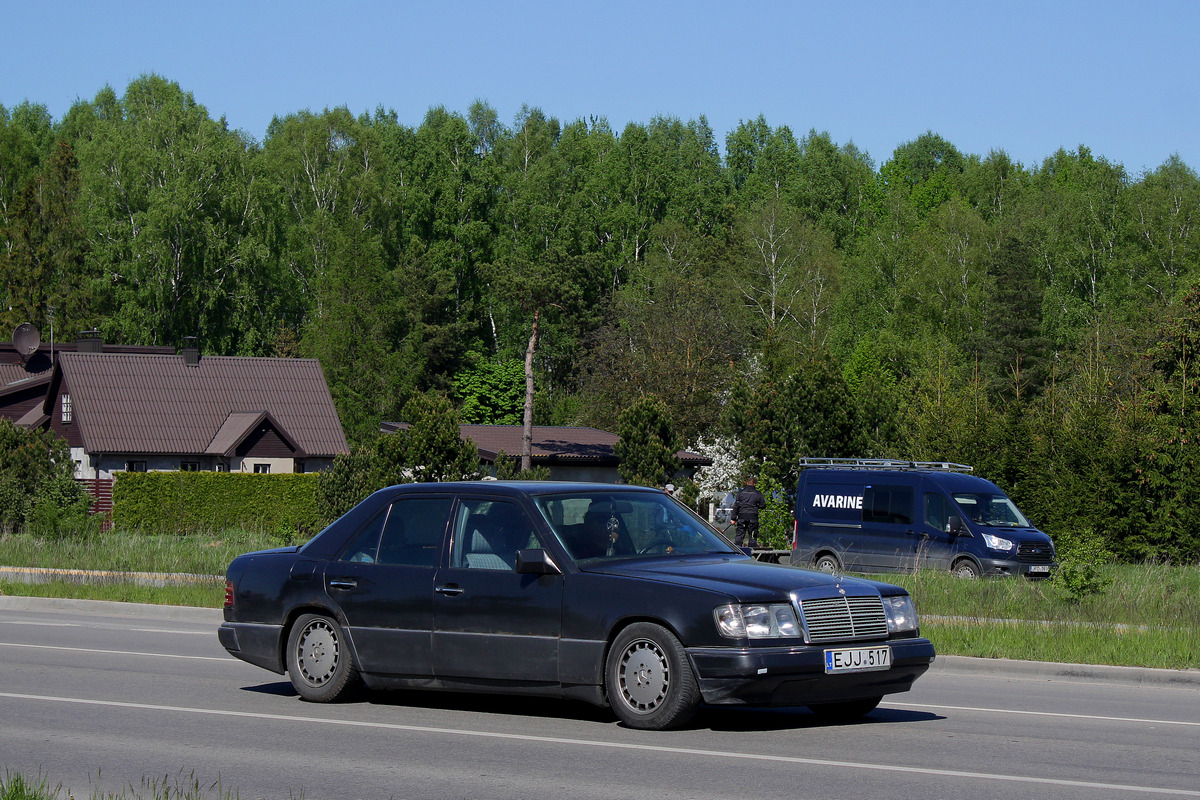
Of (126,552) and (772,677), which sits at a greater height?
(772,677)

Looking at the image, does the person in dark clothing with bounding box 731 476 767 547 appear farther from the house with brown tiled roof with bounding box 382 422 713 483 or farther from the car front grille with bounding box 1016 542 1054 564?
the house with brown tiled roof with bounding box 382 422 713 483

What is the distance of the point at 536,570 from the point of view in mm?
9234

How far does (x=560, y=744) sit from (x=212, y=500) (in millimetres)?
38205

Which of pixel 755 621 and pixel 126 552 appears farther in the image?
pixel 126 552

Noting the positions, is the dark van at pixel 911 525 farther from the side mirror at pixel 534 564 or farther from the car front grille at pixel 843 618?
the side mirror at pixel 534 564

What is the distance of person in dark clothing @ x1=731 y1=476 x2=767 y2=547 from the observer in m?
29.3

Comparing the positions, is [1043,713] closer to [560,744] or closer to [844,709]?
[844,709]

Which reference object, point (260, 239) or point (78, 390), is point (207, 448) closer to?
point (78, 390)

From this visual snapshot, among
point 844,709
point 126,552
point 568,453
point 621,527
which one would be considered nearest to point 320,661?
point 621,527

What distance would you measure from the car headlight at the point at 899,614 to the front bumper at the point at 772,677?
1.26 feet

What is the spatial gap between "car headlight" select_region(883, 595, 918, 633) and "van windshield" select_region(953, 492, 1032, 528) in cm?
1549

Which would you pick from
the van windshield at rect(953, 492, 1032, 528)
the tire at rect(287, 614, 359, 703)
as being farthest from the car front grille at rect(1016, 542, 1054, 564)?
the tire at rect(287, 614, 359, 703)

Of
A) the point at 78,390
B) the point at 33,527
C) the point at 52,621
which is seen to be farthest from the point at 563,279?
the point at 52,621

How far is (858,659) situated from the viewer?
8781 millimetres
